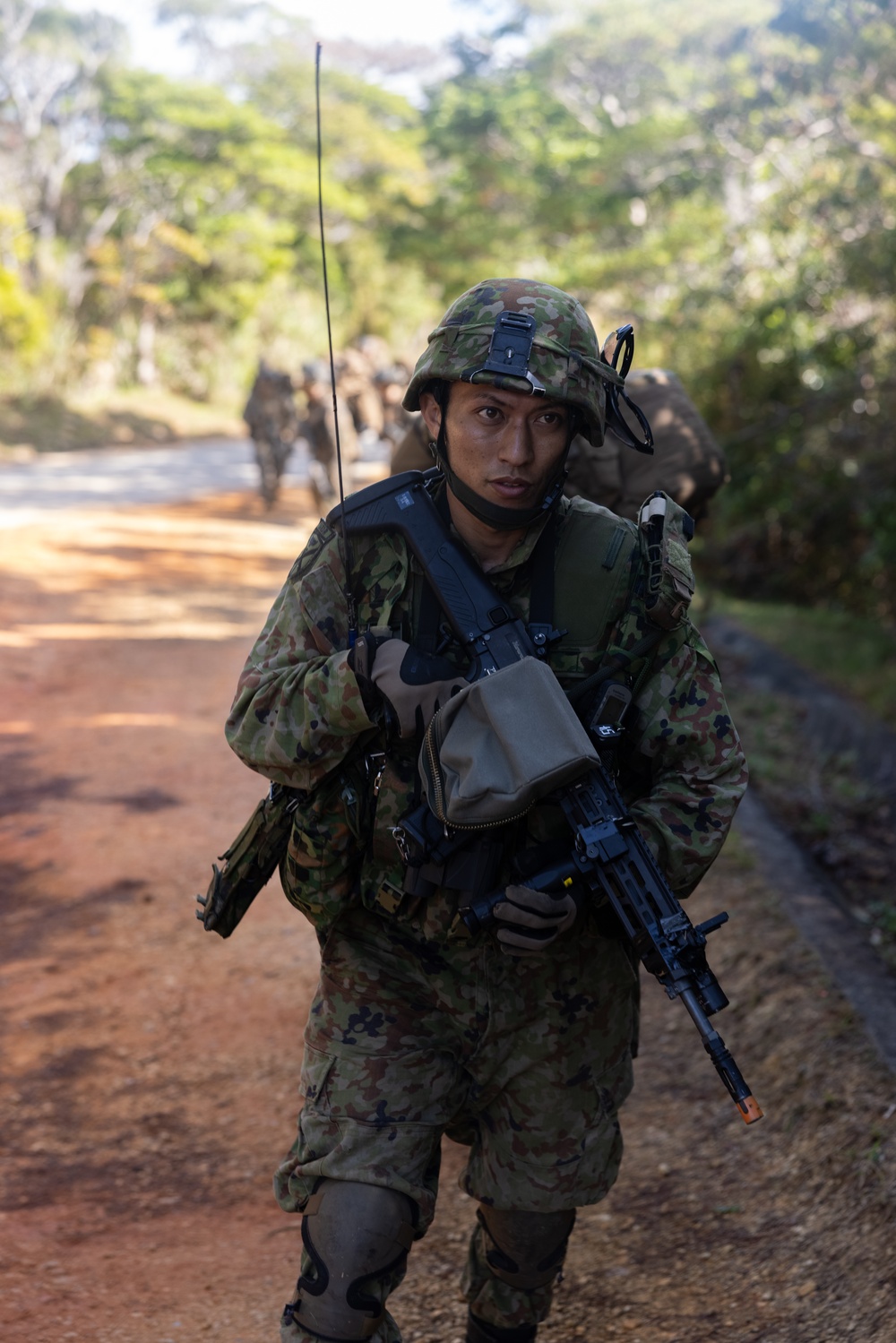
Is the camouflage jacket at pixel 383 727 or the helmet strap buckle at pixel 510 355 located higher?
the helmet strap buckle at pixel 510 355

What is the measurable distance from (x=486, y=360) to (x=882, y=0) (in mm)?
7777

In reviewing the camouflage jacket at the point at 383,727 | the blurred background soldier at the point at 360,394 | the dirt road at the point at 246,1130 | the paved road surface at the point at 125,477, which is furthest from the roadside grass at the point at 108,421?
the camouflage jacket at the point at 383,727

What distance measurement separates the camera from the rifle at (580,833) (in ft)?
7.23

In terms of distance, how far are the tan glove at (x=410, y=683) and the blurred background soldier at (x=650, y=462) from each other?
209 cm

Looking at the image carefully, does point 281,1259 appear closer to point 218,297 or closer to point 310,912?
point 310,912

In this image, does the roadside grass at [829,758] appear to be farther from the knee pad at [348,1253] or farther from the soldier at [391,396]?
the soldier at [391,396]

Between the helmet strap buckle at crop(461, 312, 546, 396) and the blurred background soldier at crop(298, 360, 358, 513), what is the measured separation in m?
13.2

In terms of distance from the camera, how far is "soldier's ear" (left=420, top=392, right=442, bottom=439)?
255 centimetres

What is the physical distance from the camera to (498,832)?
2.38 metres

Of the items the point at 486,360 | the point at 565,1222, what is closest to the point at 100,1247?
the point at 565,1222

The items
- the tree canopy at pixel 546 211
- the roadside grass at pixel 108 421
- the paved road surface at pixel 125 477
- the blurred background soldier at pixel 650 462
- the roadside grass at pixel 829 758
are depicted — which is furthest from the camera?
the roadside grass at pixel 108 421

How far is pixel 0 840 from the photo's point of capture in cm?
607

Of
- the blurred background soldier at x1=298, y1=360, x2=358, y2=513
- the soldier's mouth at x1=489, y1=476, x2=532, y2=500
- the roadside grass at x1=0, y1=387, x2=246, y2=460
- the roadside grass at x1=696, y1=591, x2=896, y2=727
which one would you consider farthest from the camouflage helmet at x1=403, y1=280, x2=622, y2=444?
the roadside grass at x1=0, y1=387, x2=246, y2=460

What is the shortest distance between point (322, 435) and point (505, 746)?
14222 mm
